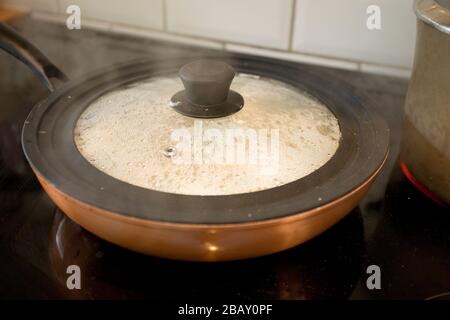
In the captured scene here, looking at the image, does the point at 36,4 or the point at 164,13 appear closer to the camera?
the point at 164,13

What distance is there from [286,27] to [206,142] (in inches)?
25.0

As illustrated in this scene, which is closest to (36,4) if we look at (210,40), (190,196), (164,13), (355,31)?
(164,13)

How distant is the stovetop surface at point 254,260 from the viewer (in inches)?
25.8

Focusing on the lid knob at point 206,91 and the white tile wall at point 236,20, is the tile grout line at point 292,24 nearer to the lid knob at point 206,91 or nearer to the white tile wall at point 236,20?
the white tile wall at point 236,20

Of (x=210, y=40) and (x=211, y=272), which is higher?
(x=210, y=40)

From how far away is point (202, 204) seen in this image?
59 cm

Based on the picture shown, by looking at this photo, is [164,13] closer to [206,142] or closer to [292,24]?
[292,24]

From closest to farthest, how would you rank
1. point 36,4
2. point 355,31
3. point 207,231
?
point 207,231 → point 355,31 → point 36,4

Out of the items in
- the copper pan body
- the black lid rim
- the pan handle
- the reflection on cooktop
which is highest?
the pan handle

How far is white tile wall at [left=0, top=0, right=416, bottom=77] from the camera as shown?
3.66 ft

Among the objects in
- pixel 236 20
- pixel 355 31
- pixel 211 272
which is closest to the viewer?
pixel 211 272

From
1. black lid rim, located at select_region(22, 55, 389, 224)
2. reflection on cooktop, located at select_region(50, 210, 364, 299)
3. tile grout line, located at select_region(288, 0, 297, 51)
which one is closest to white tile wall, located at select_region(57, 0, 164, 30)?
tile grout line, located at select_region(288, 0, 297, 51)

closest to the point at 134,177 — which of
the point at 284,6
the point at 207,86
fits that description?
the point at 207,86

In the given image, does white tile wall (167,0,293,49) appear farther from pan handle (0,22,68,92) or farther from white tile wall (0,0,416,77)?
pan handle (0,22,68,92)
